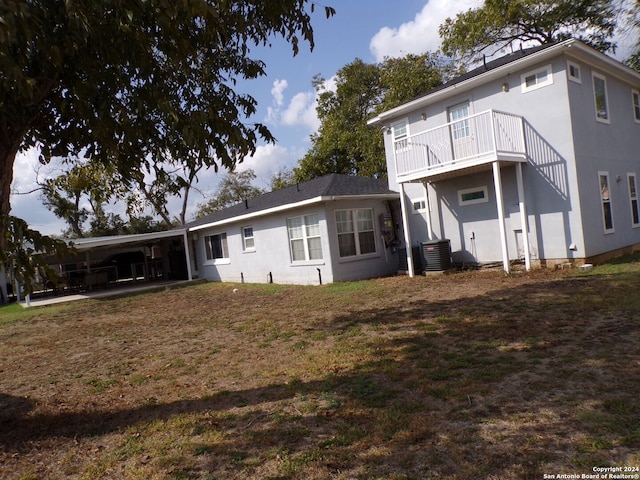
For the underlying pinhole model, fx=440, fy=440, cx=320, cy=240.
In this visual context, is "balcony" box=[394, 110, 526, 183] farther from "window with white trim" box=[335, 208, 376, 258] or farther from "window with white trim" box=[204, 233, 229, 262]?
"window with white trim" box=[204, 233, 229, 262]

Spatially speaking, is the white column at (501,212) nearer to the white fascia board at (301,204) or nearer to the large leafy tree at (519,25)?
the white fascia board at (301,204)

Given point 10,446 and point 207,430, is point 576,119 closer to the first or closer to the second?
point 207,430

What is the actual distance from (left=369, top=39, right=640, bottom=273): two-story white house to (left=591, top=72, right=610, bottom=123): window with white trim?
3cm

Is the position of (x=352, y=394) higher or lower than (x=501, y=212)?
lower

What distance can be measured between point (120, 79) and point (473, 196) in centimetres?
1134

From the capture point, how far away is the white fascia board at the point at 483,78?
1100 centimetres

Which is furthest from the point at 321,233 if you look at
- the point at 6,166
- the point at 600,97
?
the point at 6,166

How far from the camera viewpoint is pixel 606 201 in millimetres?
12312

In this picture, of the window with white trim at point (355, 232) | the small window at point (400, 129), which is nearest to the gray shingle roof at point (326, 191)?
the window with white trim at point (355, 232)

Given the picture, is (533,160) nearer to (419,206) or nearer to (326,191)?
(419,206)

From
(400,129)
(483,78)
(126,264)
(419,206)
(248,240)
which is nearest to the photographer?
(483,78)

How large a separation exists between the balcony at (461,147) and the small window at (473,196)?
66 centimetres

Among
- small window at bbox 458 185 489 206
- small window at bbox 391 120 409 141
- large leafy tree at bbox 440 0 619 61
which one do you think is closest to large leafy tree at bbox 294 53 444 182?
large leafy tree at bbox 440 0 619 61

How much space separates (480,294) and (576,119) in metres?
5.82
